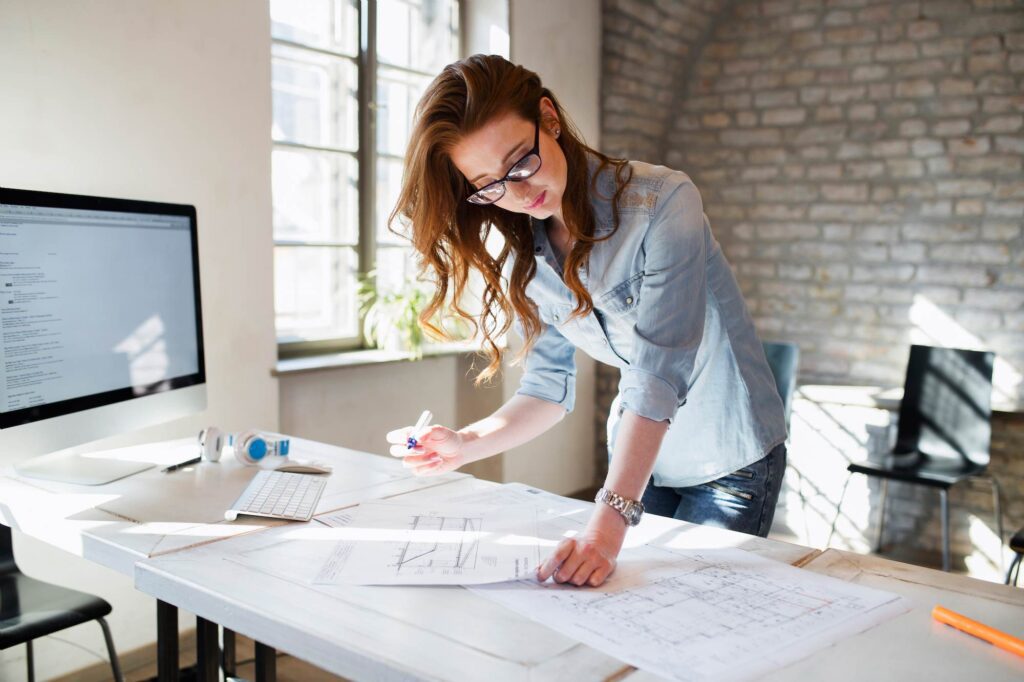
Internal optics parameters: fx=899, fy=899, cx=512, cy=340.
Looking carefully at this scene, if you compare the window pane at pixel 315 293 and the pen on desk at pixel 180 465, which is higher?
the window pane at pixel 315 293

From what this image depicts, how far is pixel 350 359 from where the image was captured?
331cm

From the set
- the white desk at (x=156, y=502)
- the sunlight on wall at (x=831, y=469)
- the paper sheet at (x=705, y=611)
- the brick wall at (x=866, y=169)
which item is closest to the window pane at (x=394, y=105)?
the brick wall at (x=866, y=169)

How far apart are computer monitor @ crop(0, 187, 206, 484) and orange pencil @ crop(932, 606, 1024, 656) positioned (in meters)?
1.47

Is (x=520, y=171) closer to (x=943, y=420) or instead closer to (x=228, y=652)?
(x=228, y=652)

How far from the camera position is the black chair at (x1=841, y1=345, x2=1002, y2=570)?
140 inches

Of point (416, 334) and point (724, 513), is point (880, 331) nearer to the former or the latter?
point (416, 334)

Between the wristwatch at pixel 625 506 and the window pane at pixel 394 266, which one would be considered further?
the window pane at pixel 394 266

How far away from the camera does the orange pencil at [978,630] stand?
1000 mm

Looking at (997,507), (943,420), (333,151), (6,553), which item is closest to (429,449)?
(6,553)

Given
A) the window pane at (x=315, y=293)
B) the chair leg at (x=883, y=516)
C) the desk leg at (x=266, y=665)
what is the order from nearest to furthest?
the desk leg at (x=266, y=665) < the window pane at (x=315, y=293) < the chair leg at (x=883, y=516)

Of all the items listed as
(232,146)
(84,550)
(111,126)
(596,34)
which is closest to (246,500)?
(84,550)

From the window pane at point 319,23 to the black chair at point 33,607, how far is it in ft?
6.68

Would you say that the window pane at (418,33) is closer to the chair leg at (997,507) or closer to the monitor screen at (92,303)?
the monitor screen at (92,303)

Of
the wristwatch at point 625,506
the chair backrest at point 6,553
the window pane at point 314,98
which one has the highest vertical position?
the window pane at point 314,98
